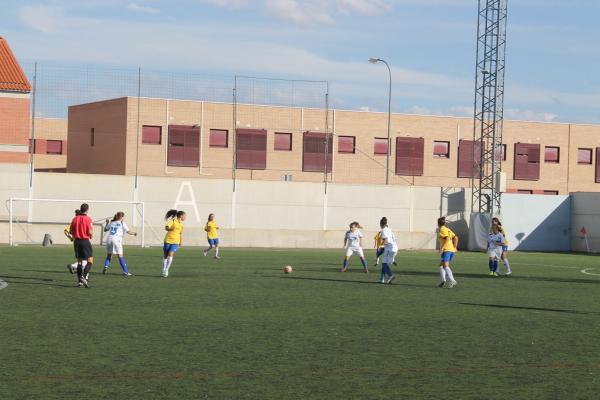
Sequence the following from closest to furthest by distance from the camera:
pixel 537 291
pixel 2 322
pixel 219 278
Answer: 1. pixel 2 322
2. pixel 537 291
3. pixel 219 278

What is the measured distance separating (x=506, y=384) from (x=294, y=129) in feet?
192

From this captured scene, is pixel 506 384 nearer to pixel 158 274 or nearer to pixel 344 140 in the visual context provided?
pixel 158 274

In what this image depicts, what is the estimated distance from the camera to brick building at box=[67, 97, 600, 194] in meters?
65.9

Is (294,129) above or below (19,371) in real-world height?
above

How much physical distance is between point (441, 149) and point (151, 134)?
849 inches

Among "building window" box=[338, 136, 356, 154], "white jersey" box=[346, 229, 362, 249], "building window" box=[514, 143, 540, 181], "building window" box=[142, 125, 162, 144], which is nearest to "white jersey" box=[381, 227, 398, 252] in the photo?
"white jersey" box=[346, 229, 362, 249]

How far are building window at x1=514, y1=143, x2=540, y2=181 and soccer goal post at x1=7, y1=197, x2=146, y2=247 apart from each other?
1352 inches

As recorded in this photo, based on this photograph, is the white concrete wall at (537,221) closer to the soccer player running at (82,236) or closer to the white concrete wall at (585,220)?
the white concrete wall at (585,220)

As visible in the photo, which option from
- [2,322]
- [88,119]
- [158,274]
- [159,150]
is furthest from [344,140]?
[2,322]

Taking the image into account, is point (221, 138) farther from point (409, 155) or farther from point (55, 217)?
point (55, 217)

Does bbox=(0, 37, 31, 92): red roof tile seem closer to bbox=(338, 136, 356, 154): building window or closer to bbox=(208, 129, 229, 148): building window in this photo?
bbox=(208, 129, 229, 148): building window

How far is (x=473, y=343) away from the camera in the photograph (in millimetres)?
13953

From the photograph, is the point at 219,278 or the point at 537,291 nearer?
the point at 537,291

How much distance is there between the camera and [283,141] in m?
70.2
